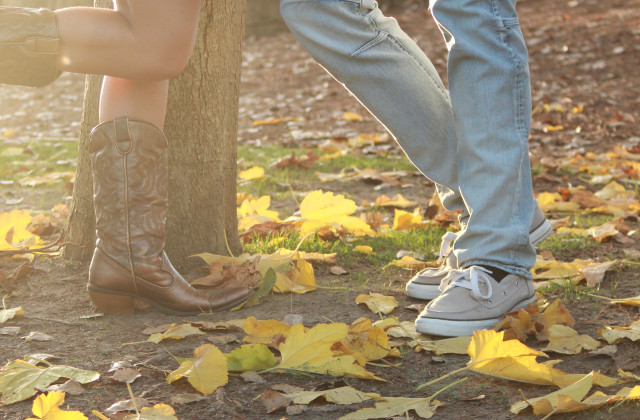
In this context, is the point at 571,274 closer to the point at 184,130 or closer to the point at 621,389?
the point at 621,389

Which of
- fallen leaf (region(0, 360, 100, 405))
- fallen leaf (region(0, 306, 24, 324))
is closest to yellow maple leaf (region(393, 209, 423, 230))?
fallen leaf (region(0, 306, 24, 324))

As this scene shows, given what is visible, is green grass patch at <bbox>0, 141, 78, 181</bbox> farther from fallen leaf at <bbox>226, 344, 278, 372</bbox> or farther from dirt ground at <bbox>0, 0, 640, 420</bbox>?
fallen leaf at <bbox>226, 344, 278, 372</bbox>

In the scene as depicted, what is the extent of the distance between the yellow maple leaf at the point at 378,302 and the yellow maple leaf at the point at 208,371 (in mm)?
654

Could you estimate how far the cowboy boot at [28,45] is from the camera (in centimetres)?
172

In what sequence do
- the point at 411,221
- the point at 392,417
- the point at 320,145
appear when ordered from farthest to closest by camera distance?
the point at 320,145 → the point at 411,221 → the point at 392,417

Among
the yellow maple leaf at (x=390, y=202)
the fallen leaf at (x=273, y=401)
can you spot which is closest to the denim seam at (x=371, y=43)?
the fallen leaf at (x=273, y=401)

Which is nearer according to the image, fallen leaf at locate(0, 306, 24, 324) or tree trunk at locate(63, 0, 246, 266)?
fallen leaf at locate(0, 306, 24, 324)

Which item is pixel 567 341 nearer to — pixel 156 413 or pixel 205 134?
pixel 156 413

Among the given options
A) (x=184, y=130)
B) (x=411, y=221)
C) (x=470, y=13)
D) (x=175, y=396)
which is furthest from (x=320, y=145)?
(x=175, y=396)

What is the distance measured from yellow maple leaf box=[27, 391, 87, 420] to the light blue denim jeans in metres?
1.14

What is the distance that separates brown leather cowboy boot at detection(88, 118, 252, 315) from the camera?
2012 mm

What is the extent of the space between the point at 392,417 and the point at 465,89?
3.20 feet

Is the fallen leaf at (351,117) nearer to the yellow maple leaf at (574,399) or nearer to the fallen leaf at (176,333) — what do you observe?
the fallen leaf at (176,333)

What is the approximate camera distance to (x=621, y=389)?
157 cm
